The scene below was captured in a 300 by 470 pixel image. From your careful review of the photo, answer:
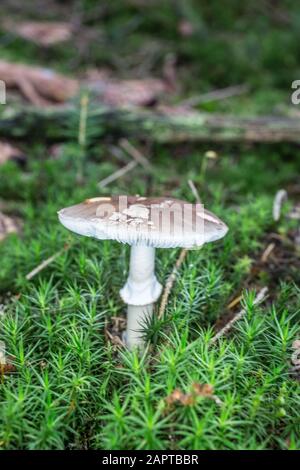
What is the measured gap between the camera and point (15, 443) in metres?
1.69

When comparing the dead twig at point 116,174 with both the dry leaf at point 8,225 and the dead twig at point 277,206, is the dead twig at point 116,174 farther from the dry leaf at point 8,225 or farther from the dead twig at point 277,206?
the dead twig at point 277,206

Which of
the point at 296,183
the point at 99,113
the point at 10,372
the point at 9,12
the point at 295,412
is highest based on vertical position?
the point at 9,12

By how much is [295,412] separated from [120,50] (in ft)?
20.5

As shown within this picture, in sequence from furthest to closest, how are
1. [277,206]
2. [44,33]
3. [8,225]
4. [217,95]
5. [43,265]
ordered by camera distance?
[217,95] → [44,33] → [8,225] → [277,206] → [43,265]

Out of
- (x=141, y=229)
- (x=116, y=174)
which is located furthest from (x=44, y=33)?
(x=141, y=229)

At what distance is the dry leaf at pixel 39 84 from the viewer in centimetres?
497

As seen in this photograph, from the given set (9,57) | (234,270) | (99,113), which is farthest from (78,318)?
(9,57)

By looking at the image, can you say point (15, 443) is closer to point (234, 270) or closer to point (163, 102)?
point (234, 270)

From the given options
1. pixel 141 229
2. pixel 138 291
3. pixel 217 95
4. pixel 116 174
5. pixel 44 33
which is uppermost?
pixel 44 33

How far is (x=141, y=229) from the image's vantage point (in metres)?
1.87

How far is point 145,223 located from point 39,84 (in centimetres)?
372

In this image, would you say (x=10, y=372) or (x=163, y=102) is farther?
(x=163, y=102)

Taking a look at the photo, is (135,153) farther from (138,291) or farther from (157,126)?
(138,291)
